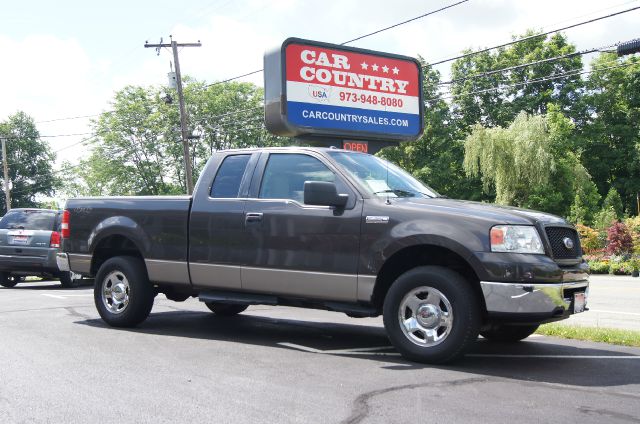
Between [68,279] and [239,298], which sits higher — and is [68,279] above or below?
below

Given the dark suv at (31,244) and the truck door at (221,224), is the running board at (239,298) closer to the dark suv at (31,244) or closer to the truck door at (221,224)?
the truck door at (221,224)

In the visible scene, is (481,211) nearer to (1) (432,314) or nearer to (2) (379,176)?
(1) (432,314)

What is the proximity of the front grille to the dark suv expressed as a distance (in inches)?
474

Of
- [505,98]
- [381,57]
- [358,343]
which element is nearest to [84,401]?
[358,343]

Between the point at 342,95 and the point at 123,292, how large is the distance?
7.46m

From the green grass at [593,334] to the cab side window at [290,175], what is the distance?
3.20 meters

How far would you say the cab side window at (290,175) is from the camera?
691cm

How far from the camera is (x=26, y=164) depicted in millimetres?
76188

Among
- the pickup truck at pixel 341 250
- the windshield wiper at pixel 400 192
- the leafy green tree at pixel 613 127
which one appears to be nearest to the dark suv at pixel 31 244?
the pickup truck at pixel 341 250

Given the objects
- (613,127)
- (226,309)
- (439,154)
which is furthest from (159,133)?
(226,309)

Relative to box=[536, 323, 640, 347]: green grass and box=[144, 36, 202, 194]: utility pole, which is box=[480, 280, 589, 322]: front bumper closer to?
box=[536, 323, 640, 347]: green grass

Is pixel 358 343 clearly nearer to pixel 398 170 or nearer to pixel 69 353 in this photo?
pixel 398 170

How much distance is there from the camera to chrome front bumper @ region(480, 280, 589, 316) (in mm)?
5520

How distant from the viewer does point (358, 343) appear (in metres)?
7.24
